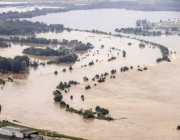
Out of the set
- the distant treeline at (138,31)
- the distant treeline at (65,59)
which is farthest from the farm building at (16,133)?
the distant treeline at (138,31)

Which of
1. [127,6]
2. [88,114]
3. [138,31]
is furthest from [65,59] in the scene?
[127,6]

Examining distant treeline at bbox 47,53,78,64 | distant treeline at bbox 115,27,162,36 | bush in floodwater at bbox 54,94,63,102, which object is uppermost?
distant treeline at bbox 115,27,162,36

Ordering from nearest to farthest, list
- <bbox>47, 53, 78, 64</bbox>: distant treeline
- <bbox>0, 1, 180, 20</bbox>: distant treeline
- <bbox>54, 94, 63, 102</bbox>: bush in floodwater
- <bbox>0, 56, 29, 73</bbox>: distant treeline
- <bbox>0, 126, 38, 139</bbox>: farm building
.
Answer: <bbox>0, 126, 38, 139</bbox>: farm building → <bbox>54, 94, 63, 102</bbox>: bush in floodwater → <bbox>0, 56, 29, 73</bbox>: distant treeline → <bbox>47, 53, 78, 64</bbox>: distant treeline → <bbox>0, 1, 180, 20</bbox>: distant treeline

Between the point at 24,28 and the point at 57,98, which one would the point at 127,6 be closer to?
the point at 24,28

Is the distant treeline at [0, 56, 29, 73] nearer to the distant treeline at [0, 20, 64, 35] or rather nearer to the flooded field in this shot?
the flooded field

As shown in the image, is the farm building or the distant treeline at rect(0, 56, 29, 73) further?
the distant treeline at rect(0, 56, 29, 73)

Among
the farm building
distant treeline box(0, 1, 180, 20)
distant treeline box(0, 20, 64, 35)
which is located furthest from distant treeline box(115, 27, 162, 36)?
the farm building

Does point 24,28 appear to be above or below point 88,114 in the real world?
above

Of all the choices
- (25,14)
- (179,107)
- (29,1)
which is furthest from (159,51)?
(29,1)
